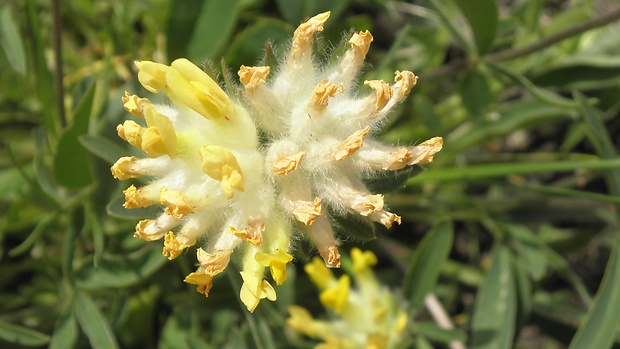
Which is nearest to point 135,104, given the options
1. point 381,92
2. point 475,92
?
point 381,92

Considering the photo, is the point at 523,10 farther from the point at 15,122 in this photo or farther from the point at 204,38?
the point at 15,122

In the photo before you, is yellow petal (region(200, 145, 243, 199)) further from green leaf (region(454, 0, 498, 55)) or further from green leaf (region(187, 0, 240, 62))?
green leaf (region(454, 0, 498, 55))

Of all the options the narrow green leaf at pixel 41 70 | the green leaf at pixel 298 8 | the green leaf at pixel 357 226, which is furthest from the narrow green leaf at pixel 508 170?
the narrow green leaf at pixel 41 70

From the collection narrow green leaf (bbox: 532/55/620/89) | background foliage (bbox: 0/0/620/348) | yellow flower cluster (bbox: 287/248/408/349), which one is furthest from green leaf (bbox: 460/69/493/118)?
yellow flower cluster (bbox: 287/248/408/349)

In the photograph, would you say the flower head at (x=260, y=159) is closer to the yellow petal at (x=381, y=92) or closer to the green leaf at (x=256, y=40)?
the yellow petal at (x=381, y=92)

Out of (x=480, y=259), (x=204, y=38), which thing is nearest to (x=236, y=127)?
(x=204, y=38)

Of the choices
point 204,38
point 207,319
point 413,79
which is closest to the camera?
point 413,79
